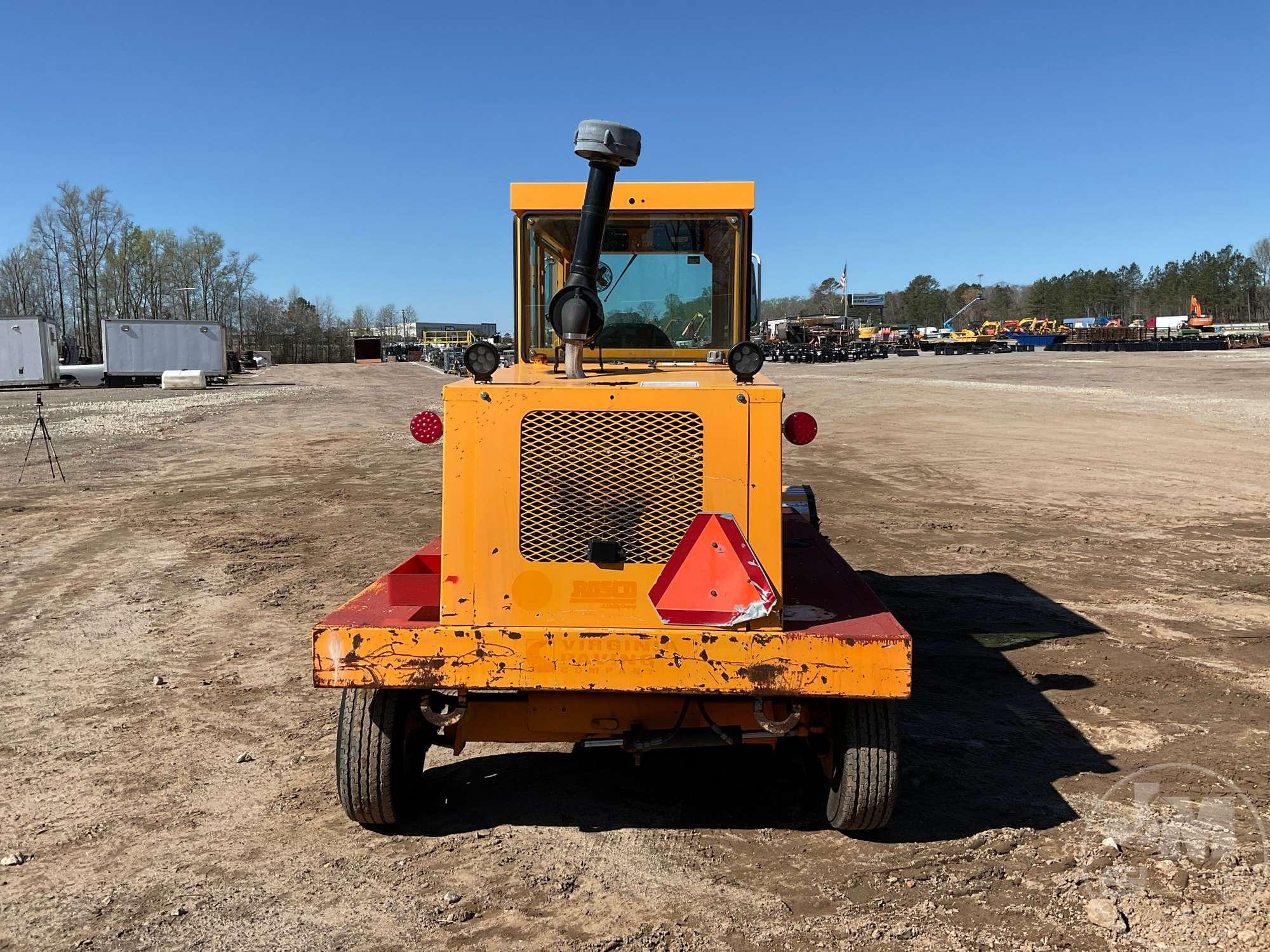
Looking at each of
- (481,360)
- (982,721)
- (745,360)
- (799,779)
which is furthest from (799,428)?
(982,721)

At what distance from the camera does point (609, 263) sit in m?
5.08

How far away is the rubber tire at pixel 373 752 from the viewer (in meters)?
3.75

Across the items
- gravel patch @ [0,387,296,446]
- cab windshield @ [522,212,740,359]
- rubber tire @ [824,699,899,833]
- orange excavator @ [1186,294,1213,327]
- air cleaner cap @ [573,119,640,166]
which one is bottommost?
rubber tire @ [824,699,899,833]

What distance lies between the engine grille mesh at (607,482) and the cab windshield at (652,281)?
135 cm

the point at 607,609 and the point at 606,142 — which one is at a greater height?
the point at 606,142

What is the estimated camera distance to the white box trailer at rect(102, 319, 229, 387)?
42.2 meters

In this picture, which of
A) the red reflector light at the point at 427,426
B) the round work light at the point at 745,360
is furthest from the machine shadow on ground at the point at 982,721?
the red reflector light at the point at 427,426

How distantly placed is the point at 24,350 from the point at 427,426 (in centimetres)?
4301

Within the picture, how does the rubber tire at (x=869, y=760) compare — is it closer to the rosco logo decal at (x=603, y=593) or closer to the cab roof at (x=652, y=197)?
the rosco logo decal at (x=603, y=593)

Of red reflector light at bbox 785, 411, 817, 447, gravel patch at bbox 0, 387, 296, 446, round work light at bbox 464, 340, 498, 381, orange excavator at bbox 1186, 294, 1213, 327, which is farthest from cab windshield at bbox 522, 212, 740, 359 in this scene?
orange excavator at bbox 1186, 294, 1213, 327

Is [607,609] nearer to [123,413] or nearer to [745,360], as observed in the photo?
[745,360]

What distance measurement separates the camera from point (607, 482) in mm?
3785

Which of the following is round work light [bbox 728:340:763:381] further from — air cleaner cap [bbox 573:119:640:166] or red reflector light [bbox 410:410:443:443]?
red reflector light [bbox 410:410:443:443]

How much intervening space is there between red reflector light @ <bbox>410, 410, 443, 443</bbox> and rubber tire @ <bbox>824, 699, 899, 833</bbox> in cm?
196
